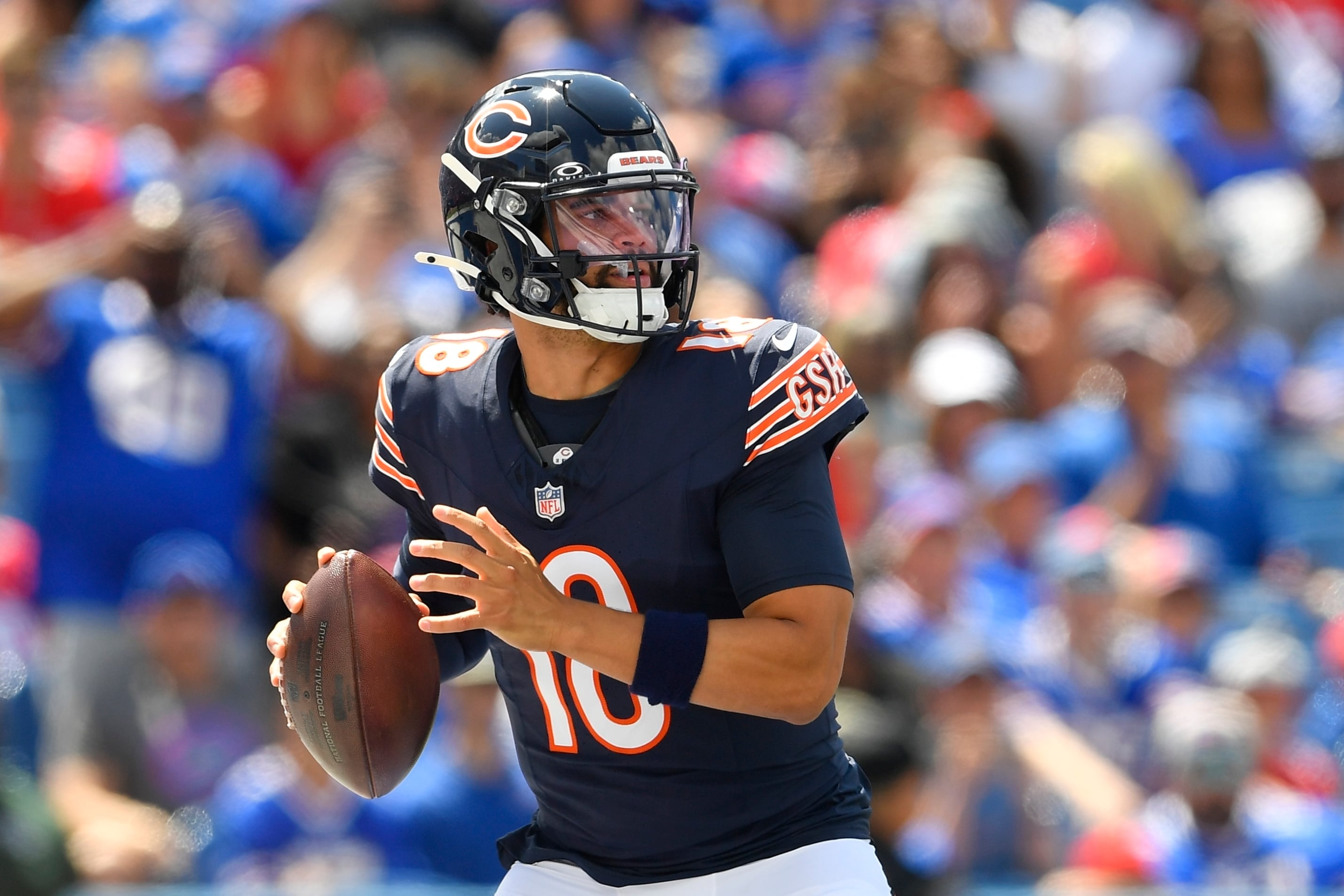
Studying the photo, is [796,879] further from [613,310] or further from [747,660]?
[613,310]

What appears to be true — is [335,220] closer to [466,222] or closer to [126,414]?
[126,414]

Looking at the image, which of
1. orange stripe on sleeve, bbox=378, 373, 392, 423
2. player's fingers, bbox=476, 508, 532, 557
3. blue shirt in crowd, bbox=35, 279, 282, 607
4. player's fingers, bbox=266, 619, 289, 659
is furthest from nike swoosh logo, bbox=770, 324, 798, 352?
blue shirt in crowd, bbox=35, 279, 282, 607

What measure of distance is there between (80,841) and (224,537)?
3.75 ft

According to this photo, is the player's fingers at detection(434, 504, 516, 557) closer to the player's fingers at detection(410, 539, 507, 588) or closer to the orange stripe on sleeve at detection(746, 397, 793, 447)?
the player's fingers at detection(410, 539, 507, 588)

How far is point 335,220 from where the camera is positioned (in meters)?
6.67

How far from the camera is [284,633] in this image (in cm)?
294

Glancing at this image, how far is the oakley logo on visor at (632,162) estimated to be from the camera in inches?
111

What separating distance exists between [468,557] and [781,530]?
1.65ft

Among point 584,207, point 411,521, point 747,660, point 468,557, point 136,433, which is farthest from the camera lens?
point 136,433

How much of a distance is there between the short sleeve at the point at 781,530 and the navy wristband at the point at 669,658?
5.3 inches

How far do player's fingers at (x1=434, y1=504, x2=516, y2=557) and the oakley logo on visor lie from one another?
25.7 inches

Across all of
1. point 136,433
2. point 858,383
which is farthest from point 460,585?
point 858,383

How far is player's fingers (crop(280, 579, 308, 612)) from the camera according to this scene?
9.55 feet

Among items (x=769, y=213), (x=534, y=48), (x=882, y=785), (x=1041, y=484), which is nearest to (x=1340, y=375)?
(x=1041, y=484)
